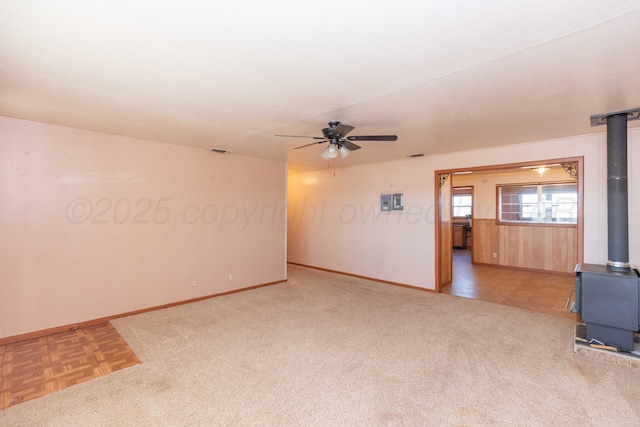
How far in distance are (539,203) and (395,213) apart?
3.93 meters

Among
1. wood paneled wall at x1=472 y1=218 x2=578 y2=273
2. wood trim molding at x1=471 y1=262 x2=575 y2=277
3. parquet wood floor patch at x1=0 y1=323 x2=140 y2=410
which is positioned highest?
wood paneled wall at x1=472 y1=218 x2=578 y2=273

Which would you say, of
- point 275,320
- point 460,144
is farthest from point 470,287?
point 275,320

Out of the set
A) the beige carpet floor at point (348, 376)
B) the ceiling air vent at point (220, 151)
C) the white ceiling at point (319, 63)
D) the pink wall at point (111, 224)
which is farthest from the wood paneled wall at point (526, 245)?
the ceiling air vent at point (220, 151)

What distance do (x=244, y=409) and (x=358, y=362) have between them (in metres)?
1.10

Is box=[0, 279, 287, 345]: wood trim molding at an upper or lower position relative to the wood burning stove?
lower

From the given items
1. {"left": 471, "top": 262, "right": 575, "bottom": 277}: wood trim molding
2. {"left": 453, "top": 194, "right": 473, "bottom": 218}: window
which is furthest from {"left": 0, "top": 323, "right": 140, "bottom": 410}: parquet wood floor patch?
{"left": 453, "top": 194, "right": 473, "bottom": 218}: window

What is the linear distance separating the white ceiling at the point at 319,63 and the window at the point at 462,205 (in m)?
6.55

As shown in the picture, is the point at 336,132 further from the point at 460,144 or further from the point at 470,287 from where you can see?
the point at 470,287

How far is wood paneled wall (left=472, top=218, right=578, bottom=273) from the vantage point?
6.36 meters

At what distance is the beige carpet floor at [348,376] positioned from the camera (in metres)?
2.02

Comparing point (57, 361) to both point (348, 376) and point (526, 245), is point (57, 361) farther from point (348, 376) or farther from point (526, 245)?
point (526, 245)

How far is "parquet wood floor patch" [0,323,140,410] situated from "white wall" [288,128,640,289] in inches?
171

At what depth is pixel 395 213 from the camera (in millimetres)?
5727

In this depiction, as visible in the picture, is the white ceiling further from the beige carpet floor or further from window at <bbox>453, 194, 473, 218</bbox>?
window at <bbox>453, 194, 473, 218</bbox>
